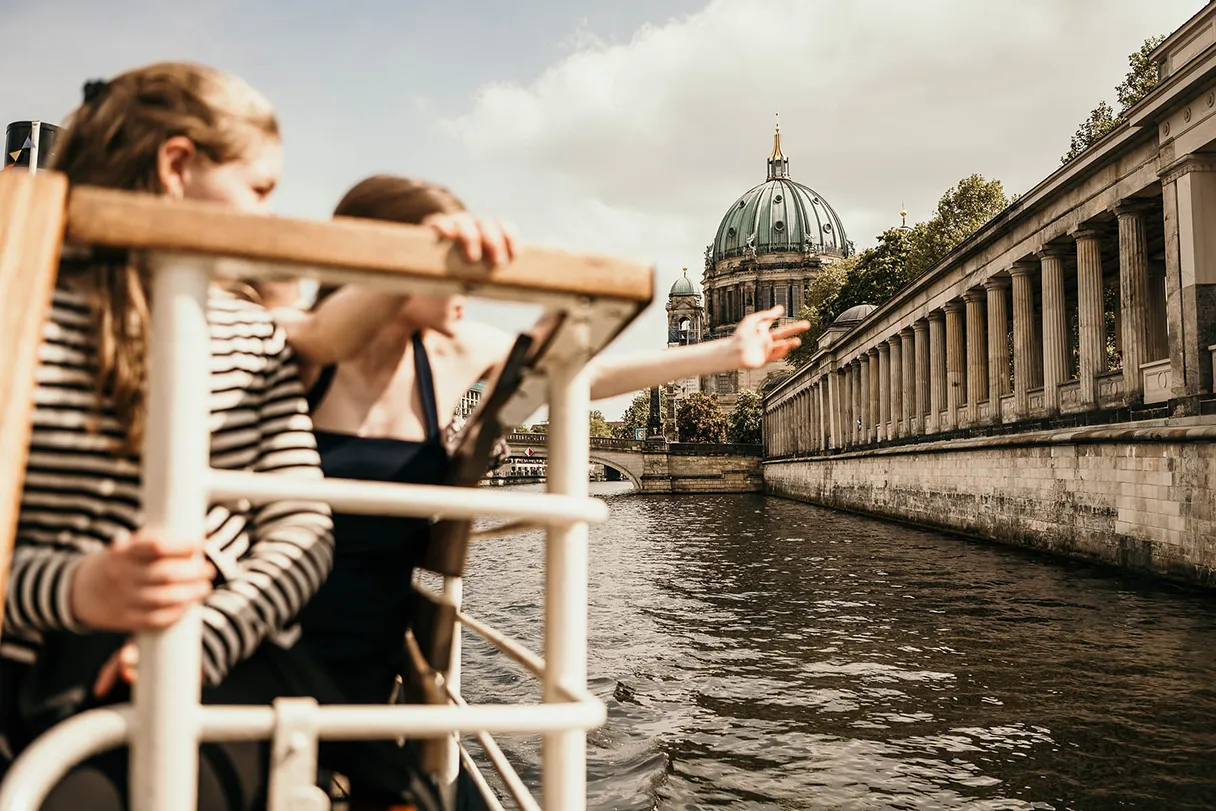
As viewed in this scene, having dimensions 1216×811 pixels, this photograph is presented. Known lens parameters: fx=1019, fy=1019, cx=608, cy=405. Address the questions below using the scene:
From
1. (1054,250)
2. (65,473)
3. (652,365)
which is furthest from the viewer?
(1054,250)

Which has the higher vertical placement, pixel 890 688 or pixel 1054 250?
pixel 1054 250

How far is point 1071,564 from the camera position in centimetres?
1706

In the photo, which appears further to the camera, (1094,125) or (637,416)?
(637,416)

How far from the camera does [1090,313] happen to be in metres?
21.5

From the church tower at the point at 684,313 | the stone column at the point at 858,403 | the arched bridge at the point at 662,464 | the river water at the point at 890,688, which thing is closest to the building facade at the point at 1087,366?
the river water at the point at 890,688

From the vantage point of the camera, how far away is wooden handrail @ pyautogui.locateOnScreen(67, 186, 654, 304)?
114 cm

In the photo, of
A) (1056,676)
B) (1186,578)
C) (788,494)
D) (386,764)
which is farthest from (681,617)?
(788,494)

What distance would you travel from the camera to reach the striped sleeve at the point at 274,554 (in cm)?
147

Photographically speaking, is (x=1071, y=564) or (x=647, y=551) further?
(x=647, y=551)

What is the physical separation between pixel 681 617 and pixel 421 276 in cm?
1165

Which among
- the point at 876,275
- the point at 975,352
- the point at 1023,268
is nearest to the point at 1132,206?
the point at 1023,268

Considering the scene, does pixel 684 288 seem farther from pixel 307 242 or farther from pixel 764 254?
pixel 307 242

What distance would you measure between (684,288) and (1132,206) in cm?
13538

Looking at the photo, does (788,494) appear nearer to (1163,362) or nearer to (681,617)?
(1163,362)
